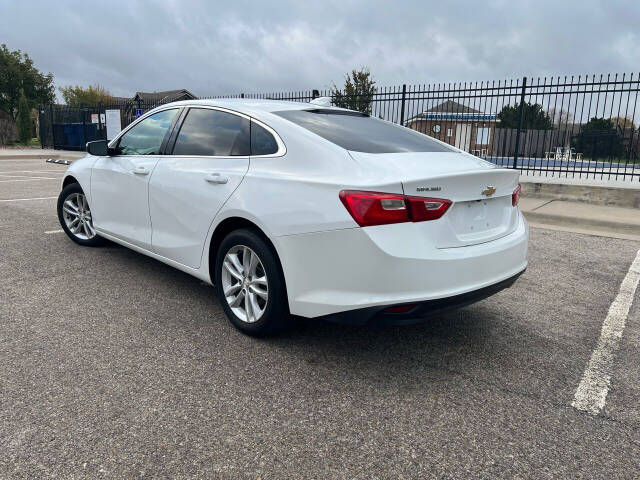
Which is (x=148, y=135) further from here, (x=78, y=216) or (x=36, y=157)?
(x=36, y=157)

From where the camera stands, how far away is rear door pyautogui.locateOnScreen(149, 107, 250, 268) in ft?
11.1

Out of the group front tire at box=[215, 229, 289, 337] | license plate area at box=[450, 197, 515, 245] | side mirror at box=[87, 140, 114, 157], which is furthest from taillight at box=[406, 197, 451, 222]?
side mirror at box=[87, 140, 114, 157]

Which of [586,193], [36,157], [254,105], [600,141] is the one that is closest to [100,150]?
[254,105]

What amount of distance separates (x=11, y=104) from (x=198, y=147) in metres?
55.7

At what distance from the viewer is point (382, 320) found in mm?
2650

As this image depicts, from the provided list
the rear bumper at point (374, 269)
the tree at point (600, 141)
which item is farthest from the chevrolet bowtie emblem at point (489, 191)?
the tree at point (600, 141)

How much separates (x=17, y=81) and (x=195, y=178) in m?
55.5

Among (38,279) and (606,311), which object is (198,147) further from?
(606,311)

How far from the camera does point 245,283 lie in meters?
3.26

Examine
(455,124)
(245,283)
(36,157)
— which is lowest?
(245,283)

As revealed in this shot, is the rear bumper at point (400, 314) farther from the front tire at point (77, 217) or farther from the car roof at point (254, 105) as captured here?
the front tire at point (77, 217)

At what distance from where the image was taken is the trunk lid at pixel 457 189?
8.74 feet

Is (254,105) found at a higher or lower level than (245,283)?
higher

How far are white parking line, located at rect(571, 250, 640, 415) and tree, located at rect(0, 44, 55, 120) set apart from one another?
5403 cm
